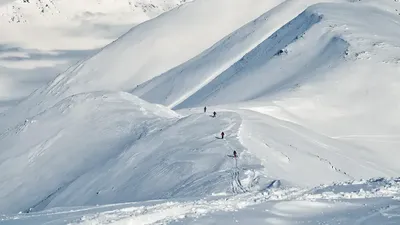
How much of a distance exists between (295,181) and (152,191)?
9384mm

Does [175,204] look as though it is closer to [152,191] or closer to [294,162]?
[152,191]

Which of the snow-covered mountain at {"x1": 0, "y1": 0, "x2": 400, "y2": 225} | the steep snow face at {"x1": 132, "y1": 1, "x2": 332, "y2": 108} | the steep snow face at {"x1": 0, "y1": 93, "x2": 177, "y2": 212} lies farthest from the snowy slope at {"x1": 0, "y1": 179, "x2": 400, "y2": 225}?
the steep snow face at {"x1": 132, "y1": 1, "x2": 332, "y2": 108}

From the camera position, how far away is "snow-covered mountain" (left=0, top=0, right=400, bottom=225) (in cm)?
2933

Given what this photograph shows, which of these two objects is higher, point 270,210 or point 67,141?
point 67,141

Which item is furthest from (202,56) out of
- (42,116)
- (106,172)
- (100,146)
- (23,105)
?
(106,172)

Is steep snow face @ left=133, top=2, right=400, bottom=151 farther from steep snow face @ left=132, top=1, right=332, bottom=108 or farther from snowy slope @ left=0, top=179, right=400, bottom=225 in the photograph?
snowy slope @ left=0, top=179, right=400, bottom=225

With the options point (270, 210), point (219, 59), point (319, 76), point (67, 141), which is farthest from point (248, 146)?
point (219, 59)

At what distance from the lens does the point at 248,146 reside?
54.2 m

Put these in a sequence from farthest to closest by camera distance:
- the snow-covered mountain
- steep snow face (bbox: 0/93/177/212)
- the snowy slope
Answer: steep snow face (bbox: 0/93/177/212) < the snow-covered mountain < the snowy slope

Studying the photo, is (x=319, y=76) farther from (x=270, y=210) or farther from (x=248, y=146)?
(x=270, y=210)

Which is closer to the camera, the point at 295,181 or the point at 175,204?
the point at 175,204

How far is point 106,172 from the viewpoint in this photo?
58688 mm

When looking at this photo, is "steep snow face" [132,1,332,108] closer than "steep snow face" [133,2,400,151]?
No

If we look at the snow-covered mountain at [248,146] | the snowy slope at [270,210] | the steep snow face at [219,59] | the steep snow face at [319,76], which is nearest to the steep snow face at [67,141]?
the snow-covered mountain at [248,146]
